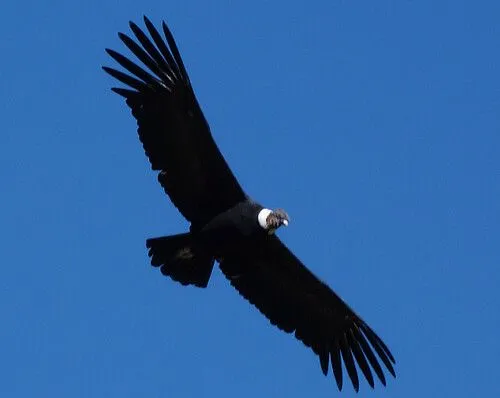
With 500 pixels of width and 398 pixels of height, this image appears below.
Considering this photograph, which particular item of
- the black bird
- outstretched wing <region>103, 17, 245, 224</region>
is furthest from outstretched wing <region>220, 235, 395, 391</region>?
outstretched wing <region>103, 17, 245, 224</region>

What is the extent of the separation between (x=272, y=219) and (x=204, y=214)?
3.38 feet

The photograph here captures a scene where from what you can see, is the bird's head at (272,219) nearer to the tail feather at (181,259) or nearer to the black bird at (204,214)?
the black bird at (204,214)

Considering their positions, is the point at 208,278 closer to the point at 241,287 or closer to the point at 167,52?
the point at 241,287

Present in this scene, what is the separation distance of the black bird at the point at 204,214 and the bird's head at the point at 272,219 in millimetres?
13

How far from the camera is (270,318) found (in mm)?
21641

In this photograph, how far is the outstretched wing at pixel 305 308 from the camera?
21.4 meters

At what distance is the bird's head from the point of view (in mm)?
20094

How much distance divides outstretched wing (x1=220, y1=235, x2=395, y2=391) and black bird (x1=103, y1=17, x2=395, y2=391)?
0.6 inches

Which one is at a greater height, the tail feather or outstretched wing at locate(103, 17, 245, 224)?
outstretched wing at locate(103, 17, 245, 224)

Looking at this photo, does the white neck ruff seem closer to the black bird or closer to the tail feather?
the black bird

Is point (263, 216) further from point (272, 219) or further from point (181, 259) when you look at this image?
point (181, 259)

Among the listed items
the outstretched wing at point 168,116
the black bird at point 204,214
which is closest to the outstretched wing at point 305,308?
the black bird at point 204,214

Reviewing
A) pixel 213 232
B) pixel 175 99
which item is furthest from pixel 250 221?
pixel 175 99

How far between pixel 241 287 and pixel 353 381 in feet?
6.88
